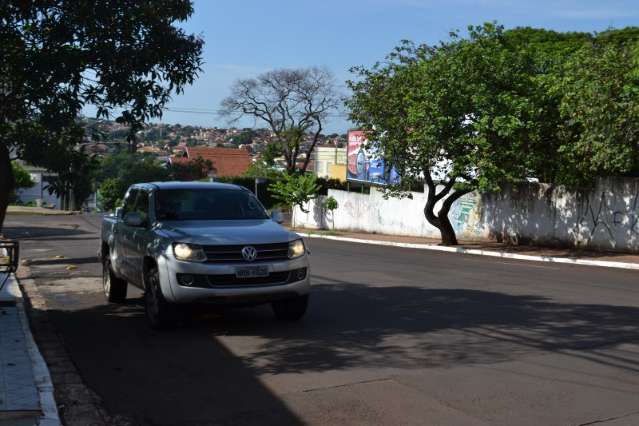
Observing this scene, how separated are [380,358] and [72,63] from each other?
16.7 ft

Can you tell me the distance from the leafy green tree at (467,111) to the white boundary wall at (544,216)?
1936mm

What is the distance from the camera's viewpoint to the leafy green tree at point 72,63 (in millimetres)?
9586

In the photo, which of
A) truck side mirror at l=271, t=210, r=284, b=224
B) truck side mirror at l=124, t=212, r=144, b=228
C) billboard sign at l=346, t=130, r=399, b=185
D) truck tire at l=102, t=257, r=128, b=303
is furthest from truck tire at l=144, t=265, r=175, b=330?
billboard sign at l=346, t=130, r=399, b=185

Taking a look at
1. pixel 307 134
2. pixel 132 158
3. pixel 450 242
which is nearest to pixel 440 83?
pixel 450 242

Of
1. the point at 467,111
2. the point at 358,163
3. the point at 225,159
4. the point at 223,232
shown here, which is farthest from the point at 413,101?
the point at 225,159

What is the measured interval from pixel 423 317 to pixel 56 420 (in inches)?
225

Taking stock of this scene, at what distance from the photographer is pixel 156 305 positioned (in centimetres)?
944

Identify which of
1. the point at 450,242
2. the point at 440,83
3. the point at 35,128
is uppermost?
the point at 440,83

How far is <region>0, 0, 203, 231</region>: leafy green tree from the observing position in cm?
959

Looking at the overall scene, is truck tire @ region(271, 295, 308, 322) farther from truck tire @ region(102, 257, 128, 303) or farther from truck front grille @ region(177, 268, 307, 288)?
truck tire @ region(102, 257, 128, 303)

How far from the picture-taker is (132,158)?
7650 centimetres

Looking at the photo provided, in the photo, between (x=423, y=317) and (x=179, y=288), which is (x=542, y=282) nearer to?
(x=423, y=317)

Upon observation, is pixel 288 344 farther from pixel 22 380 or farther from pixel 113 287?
pixel 113 287

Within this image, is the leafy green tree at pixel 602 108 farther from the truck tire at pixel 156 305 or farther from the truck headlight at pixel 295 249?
the truck tire at pixel 156 305
